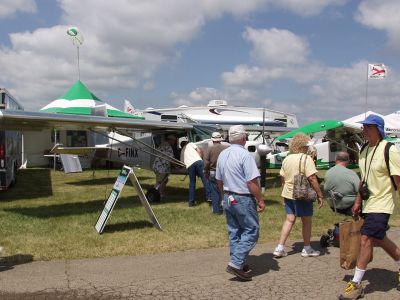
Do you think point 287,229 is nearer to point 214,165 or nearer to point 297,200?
point 297,200

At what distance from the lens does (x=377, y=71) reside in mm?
21047

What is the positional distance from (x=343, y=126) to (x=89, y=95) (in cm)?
1563

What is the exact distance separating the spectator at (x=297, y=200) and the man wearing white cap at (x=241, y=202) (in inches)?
39.2

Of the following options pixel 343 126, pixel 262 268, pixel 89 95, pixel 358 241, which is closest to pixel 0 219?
pixel 262 268

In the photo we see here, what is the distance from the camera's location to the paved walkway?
4.65 m

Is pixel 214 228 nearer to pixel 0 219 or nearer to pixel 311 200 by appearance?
pixel 311 200

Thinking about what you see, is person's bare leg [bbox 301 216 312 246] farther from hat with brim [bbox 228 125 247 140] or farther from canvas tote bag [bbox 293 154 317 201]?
hat with brim [bbox 228 125 247 140]

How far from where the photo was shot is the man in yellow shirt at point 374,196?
4.35 metres

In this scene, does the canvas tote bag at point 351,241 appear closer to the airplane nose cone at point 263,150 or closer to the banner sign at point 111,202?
the banner sign at point 111,202

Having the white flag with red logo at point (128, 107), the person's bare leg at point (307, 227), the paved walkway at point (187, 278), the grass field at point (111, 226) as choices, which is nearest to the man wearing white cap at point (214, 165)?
the grass field at point (111, 226)

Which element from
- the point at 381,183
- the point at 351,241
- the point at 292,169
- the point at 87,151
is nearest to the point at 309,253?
the point at 292,169

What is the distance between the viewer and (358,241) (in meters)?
4.72

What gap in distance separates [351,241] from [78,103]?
21.2 m

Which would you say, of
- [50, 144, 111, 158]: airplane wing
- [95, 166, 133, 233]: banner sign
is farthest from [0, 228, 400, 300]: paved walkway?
[50, 144, 111, 158]: airplane wing
